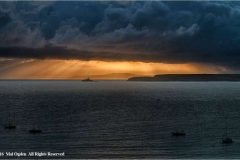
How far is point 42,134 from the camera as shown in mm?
92375

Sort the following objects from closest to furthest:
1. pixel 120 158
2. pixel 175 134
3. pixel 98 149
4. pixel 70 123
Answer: pixel 120 158 < pixel 98 149 < pixel 175 134 < pixel 70 123

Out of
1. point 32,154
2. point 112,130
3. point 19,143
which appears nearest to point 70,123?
point 112,130

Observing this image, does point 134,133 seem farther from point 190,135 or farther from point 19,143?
point 19,143

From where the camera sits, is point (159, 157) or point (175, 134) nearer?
point (159, 157)

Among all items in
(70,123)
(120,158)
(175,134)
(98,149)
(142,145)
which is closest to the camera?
(120,158)

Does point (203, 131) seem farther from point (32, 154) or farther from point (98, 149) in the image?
point (32, 154)

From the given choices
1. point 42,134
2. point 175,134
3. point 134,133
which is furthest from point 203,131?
point 42,134

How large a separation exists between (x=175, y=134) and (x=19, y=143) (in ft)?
115

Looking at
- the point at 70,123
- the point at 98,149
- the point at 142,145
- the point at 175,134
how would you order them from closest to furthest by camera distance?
the point at 98,149 < the point at 142,145 < the point at 175,134 < the point at 70,123

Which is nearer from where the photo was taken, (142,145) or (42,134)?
(142,145)

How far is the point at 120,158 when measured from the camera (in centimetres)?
6988

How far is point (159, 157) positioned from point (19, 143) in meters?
29.9

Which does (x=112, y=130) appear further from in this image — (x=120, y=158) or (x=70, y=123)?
(x=120, y=158)

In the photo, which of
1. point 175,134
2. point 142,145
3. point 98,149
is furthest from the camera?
point 175,134
